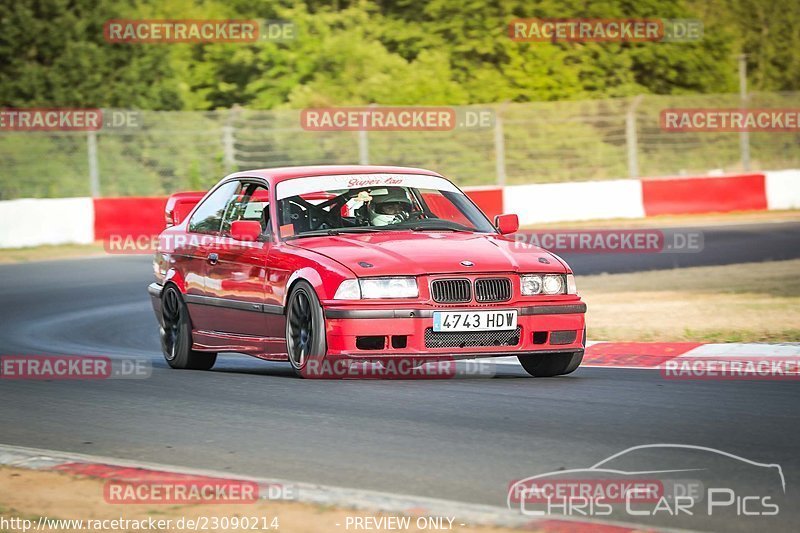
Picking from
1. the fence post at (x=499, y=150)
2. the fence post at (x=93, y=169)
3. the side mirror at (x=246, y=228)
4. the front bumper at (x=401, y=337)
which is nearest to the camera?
the front bumper at (x=401, y=337)

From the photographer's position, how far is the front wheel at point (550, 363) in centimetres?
961

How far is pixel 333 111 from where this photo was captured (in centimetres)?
3212

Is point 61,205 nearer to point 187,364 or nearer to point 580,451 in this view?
point 187,364

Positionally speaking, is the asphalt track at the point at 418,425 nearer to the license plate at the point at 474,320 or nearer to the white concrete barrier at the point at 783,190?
the license plate at the point at 474,320

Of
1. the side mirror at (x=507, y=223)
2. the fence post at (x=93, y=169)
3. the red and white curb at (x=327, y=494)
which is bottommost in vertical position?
the red and white curb at (x=327, y=494)

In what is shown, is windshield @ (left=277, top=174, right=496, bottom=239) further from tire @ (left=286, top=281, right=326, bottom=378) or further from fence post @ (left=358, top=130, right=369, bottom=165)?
fence post @ (left=358, top=130, right=369, bottom=165)

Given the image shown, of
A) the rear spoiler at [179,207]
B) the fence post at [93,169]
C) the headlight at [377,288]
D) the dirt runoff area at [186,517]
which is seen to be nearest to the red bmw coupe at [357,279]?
the headlight at [377,288]

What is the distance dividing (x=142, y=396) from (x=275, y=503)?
366 centimetres

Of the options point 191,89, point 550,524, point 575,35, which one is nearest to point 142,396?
point 550,524

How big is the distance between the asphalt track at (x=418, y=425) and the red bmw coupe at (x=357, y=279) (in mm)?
259

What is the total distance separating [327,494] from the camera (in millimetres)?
5770

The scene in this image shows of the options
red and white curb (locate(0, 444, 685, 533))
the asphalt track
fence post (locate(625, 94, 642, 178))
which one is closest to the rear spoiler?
the asphalt track

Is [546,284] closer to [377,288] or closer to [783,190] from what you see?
[377,288]

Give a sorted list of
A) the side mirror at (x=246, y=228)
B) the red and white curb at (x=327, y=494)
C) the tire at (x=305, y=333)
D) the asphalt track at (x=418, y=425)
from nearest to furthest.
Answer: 1. the red and white curb at (x=327, y=494)
2. the asphalt track at (x=418, y=425)
3. the tire at (x=305, y=333)
4. the side mirror at (x=246, y=228)
